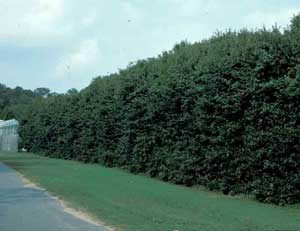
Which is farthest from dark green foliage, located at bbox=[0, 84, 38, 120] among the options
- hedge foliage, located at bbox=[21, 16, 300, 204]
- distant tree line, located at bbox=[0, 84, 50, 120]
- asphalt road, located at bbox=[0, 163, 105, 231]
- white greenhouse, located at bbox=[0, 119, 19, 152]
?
asphalt road, located at bbox=[0, 163, 105, 231]

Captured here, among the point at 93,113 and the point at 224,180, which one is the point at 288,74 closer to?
the point at 224,180

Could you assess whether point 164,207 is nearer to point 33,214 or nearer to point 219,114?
point 33,214

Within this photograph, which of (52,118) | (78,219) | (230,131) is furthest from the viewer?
(52,118)

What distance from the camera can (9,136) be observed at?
76.9m

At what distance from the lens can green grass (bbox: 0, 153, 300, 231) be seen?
1351 cm

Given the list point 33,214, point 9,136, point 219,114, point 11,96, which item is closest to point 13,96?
point 11,96

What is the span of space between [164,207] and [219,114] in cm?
515

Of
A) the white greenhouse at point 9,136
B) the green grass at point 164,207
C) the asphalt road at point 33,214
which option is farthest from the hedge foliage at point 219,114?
the white greenhouse at point 9,136

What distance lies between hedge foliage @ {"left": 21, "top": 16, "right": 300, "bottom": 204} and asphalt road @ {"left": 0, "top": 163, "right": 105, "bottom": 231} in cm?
581

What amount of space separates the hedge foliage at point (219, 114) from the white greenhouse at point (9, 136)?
1573 inches

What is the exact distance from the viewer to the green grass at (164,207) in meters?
13.5

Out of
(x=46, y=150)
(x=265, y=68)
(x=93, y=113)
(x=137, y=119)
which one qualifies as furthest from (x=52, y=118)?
(x=265, y=68)

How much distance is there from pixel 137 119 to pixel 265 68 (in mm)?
11545

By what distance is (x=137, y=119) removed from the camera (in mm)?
29609
